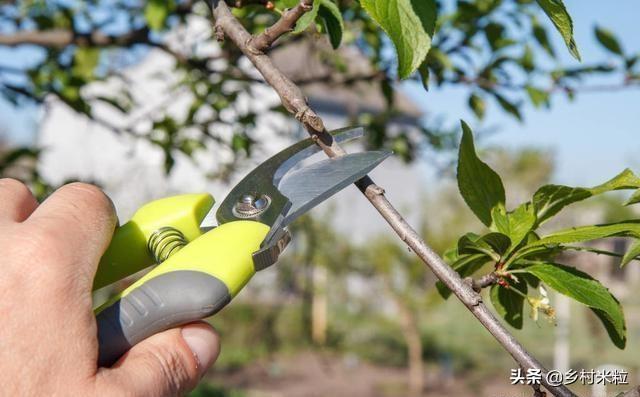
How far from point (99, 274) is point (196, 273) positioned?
0.80 ft

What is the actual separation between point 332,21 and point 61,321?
585 mm

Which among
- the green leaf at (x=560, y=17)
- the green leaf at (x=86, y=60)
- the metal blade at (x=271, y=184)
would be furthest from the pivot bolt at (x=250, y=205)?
the green leaf at (x=86, y=60)

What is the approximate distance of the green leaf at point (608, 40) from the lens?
2.19 m

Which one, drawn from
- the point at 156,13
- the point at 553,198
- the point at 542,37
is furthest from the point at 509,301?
the point at 156,13

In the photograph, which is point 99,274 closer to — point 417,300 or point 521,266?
point 521,266

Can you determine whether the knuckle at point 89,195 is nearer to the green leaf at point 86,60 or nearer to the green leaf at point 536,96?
the green leaf at point 536,96

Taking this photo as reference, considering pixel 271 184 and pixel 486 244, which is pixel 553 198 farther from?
pixel 271 184

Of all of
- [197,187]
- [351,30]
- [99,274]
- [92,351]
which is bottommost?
[197,187]

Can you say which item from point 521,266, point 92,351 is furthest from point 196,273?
point 521,266

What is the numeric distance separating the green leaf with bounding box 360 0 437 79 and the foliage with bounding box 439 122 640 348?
0.15m

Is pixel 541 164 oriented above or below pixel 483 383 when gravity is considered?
below

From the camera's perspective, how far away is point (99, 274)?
1.16m

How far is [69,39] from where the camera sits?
2.77 metres

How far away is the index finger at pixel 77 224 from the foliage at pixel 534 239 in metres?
0.47
